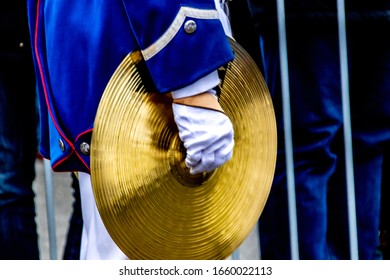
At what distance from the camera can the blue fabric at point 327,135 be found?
176 inches

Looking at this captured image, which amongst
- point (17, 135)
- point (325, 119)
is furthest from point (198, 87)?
point (17, 135)

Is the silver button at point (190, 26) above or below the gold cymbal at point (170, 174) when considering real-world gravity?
above

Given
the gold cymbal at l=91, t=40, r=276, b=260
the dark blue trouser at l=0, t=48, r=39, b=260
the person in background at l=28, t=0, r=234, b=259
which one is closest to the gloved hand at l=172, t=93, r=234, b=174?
the person in background at l=28, t=0, r=234, b=259

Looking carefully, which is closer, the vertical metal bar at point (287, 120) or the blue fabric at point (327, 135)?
the vertical metal bar at point (287, 120)

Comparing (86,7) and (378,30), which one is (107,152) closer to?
(86,7)

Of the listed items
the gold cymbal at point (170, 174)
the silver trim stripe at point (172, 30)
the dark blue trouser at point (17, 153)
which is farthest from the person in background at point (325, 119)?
the silver trim stripe at point (172, 30)

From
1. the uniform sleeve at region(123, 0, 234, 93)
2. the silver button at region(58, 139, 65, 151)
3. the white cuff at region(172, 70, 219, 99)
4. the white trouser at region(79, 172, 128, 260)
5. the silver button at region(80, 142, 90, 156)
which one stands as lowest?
the white trouser at region(79, 172, 128, 260)

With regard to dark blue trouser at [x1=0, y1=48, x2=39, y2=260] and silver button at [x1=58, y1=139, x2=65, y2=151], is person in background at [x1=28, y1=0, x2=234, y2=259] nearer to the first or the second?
silver button at [x1=58, y1=139, x2=65, y2=151]

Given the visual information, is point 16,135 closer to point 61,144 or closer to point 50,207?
point 50,207

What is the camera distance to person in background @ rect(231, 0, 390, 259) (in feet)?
14.6

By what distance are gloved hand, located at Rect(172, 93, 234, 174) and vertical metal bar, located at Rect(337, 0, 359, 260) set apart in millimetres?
913

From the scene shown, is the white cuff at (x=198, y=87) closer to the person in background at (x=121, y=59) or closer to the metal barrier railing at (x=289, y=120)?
the person in background at (x=121, y=59)

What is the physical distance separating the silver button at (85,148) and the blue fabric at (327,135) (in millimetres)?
971
